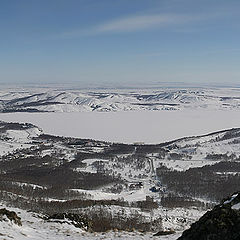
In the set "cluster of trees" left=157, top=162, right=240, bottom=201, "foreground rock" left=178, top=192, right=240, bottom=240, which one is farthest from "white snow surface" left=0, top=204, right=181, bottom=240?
"cluster of trees" left=157, top=162, right=240, bottom=201

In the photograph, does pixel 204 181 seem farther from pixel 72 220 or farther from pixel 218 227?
pixel 218 227

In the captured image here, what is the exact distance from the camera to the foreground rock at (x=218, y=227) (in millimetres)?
11008

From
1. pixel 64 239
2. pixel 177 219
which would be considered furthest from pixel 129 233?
pixel 177 219

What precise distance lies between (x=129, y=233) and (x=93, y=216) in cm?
3067

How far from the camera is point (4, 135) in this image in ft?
496

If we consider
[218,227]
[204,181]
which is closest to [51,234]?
[218,227]

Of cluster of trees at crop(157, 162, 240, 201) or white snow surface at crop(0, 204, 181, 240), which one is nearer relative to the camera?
white snow surface at crop(0, 204, 181, 240)

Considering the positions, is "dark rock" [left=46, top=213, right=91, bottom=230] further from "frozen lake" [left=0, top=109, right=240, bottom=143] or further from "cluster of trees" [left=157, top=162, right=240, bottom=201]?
"frozen lake" [left=0, top=109, right=240, bottom=143]

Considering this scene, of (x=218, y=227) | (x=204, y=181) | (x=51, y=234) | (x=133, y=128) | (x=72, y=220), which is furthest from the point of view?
(x=133, y=128)

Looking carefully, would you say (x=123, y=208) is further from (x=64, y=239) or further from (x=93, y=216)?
(x=64, y=239)

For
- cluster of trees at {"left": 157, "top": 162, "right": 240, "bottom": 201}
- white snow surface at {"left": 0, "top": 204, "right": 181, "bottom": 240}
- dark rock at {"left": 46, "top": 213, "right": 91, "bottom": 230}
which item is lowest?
cluster of trees at {"left": 157, "top": 162, "right": 240, "bottom": 201}

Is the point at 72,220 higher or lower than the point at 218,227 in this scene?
lower

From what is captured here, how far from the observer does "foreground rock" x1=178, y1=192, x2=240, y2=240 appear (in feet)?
36.1

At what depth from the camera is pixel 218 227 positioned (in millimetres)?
11234
